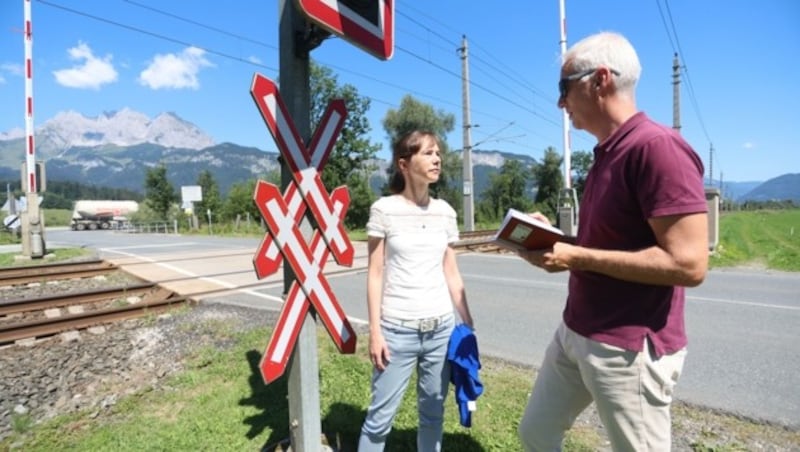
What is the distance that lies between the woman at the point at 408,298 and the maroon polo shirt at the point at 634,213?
2.66 ft

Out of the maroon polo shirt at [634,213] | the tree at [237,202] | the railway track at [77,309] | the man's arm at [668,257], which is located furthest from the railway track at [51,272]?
the tree at [237,202]

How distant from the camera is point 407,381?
229 cm

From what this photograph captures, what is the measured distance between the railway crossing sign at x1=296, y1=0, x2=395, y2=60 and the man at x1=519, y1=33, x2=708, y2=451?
0.97 meters

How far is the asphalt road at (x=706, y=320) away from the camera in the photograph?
12.3 feet

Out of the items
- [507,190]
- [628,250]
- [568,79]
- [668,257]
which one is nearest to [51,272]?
[568,79]

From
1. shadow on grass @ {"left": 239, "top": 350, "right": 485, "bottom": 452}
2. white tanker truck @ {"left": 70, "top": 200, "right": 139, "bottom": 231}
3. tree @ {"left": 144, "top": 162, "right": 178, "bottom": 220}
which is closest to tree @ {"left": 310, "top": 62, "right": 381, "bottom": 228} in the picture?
shadow on grass @ {"left": 239, "top": 350, "right": 485, "bottom": 452}

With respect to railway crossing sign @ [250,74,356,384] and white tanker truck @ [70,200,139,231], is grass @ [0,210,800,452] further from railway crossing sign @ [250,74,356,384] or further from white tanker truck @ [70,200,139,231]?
white tanker truck @ [70,200,139,231]

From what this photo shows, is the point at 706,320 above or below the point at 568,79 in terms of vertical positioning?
below

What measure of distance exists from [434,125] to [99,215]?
52.1 metres

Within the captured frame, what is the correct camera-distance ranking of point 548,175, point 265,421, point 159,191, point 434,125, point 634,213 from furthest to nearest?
1. point 548,175
2. point 159,191
3. point 434,125
4. point 265,421
5. point 634,213

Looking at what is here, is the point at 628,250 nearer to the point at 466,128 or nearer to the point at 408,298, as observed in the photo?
the point at 408,298

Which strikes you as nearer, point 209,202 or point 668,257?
point 668,257

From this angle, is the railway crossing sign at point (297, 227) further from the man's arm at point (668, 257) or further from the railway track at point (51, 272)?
→ the railway track at point (51, 272)

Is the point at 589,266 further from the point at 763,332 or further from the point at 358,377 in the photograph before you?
the point at 763,332
